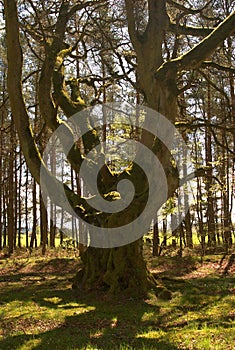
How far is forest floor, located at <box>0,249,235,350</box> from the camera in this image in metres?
5.68

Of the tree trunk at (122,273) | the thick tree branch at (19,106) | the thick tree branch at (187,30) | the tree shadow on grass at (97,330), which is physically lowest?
the tree shadow on grass at (97,330)

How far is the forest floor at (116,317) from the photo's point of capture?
568cm

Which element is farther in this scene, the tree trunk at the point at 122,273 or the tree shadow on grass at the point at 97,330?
the tree trunk at the point at 122,273

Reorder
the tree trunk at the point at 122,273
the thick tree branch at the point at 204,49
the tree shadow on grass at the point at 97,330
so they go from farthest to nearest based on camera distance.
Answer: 1. the tree trunk at the point at 122,273
2. the thick tree branch at the point at 204,49
3. the tree shadow on grass at the point at 97,330

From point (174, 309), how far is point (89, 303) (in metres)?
1.89

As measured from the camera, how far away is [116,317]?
7.50 meters

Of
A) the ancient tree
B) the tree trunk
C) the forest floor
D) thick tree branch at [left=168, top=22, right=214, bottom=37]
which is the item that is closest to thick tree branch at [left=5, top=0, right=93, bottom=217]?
the ancient tree

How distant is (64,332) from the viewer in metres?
6.43

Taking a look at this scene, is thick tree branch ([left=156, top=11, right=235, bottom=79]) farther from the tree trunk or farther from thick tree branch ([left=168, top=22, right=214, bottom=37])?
the tree trunk

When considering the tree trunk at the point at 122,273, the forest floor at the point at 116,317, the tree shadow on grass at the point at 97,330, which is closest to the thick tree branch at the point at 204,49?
the tree trunk at the point at 122,273

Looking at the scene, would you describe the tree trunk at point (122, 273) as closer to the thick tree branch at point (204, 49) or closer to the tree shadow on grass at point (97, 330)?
the tree shadow on grass at point (97, 330)

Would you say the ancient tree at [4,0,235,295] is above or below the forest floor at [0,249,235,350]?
above

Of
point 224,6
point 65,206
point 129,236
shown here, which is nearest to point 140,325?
point 129,236

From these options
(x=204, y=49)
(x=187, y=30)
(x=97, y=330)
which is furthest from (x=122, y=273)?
(x=187, y=30)
